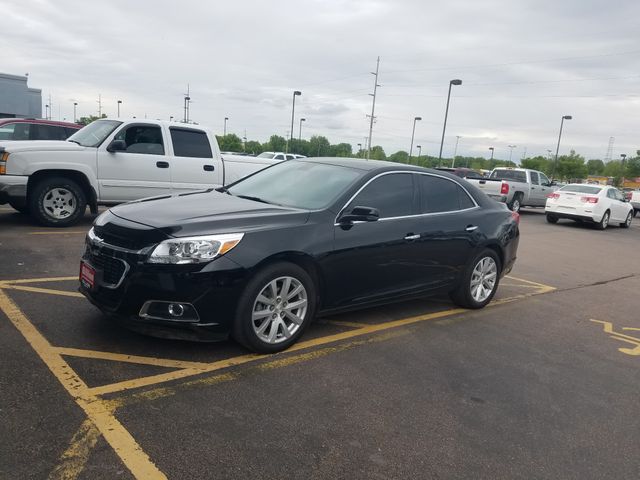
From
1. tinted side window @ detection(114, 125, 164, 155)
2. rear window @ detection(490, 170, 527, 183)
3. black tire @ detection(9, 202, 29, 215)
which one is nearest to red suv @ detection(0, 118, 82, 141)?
black tire @ detection(9, 202, 29, 215)

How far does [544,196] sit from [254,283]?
20376 millimetres

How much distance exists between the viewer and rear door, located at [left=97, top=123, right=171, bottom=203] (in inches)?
348

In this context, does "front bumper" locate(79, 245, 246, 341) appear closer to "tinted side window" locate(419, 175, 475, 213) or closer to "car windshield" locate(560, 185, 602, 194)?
"tinted side window" locate(419, 175, 475, 213)

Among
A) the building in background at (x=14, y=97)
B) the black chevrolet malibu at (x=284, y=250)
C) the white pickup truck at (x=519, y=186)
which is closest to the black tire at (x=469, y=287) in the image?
the black chevrolet malibu at (x=284, y=250)

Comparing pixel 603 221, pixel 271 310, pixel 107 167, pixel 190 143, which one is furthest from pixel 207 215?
pixel 603 221

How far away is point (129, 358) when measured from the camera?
3.84m

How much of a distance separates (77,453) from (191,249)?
1520 mm

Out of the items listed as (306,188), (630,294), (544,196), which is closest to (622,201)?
(544,196)

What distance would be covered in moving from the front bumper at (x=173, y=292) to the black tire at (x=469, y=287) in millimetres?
2912

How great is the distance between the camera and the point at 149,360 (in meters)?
3.85

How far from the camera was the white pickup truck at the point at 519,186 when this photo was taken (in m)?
19.4

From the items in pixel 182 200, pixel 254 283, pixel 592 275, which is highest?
pixel 182 200

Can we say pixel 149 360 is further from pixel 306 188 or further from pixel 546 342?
pixel 546 342

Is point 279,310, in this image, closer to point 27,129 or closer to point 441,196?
point 441,196
